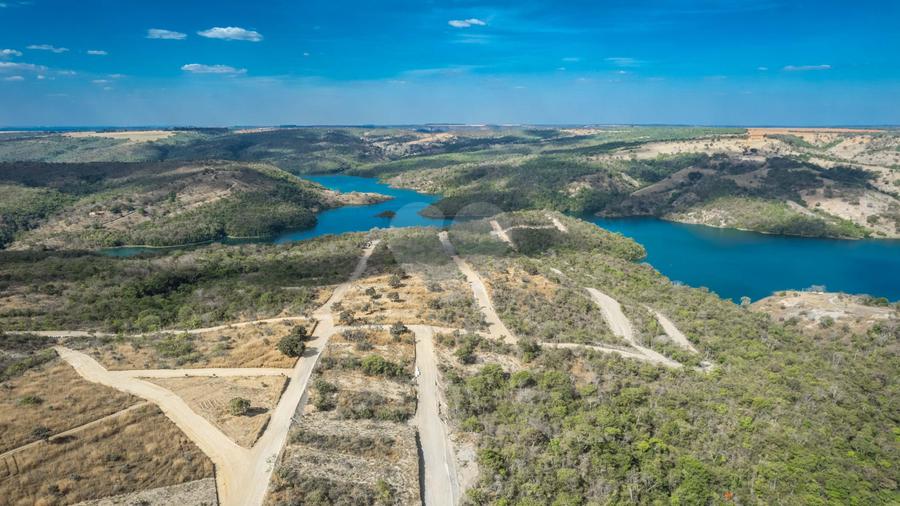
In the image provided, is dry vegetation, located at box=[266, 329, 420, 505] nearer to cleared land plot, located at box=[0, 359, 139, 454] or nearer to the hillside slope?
cleared land plot, located at box=[0, 359, 139, 454]

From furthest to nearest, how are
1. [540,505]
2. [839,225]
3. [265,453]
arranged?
[839,225]
[265,453]
[540,505]

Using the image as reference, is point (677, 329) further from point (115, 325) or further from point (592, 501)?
point (115, 325)

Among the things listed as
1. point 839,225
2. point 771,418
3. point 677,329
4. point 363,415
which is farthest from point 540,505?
point 839,225

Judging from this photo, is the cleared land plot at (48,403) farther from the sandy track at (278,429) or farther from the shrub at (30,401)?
the sandy track at (278,429)

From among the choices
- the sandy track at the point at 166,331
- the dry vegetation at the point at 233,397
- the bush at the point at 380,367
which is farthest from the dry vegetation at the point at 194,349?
the bush at the point at 380,367

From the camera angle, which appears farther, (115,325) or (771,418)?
(115,325)

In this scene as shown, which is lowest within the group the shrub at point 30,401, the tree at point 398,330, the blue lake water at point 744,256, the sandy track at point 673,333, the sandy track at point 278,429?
the blue lake water at point 744,256
